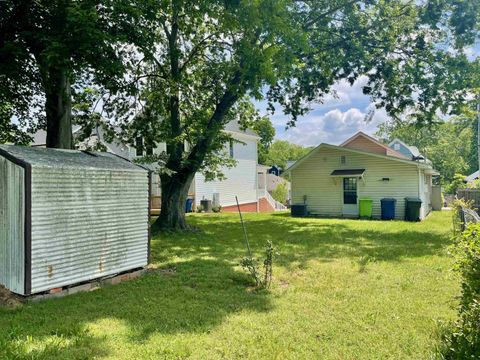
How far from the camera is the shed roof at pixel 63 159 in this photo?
5000 millimetres

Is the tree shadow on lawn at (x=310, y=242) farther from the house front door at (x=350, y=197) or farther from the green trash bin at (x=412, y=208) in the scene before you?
the house front door at (x=350, y=197)

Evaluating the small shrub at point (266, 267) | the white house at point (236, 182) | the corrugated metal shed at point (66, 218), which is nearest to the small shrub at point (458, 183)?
the white house at point (236, 182)

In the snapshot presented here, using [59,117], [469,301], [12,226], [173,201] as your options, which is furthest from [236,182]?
[469,301]

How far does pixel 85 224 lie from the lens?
5.53 meters

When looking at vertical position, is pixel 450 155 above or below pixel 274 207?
above

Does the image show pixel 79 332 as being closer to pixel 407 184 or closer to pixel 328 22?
pixel 328 22

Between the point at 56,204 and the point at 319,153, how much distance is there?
50.6 ft

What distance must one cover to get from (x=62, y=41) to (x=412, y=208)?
14974 mm

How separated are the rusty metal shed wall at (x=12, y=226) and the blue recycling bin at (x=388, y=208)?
50.4ft

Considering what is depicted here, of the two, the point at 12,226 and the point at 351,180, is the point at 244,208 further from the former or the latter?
the point at 12,226

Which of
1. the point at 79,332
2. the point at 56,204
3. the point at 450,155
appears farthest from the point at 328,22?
the point at 450,155

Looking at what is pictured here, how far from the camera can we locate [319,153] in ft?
61.7

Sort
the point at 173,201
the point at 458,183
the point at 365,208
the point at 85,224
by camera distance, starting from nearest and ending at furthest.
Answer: the point at 85,224 → the point at 173,201 → the point at 365,208 → the point at 458,183

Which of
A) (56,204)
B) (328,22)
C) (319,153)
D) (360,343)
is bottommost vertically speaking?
(360,343)
